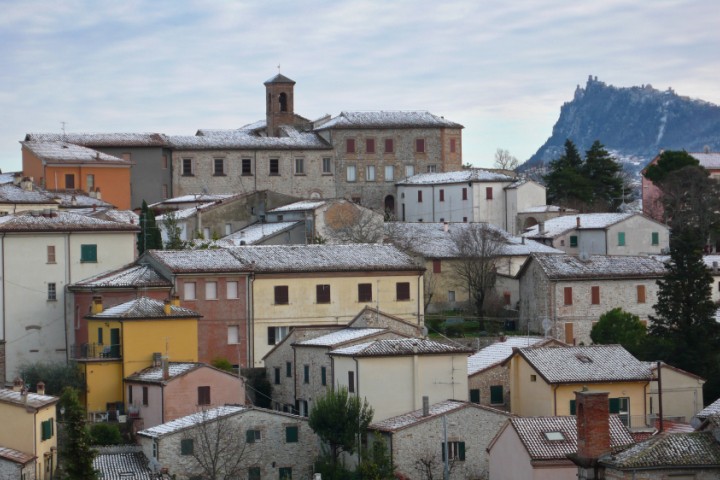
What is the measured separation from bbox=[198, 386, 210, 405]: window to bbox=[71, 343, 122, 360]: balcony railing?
3.86 meters

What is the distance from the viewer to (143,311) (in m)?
53.6

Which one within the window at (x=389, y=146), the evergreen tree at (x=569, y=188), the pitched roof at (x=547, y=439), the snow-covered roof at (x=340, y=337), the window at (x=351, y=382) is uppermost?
the window at (x=389, y=146)

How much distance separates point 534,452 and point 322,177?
168ft

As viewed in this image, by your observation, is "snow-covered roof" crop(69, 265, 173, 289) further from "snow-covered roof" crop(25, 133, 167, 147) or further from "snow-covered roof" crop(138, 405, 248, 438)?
"snow-covered roof" crop(25, 133, 167, 147)

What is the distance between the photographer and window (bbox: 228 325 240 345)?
5856cm

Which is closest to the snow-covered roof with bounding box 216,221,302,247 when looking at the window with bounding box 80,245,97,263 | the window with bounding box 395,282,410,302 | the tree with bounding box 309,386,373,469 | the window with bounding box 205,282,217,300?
the window with bounding box 395,282,410,302

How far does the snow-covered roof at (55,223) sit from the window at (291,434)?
13.8 meters

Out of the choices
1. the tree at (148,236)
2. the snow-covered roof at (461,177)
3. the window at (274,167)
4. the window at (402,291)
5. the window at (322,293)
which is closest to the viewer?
the window at (322,293)

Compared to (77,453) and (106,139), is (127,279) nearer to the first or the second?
(77,453)

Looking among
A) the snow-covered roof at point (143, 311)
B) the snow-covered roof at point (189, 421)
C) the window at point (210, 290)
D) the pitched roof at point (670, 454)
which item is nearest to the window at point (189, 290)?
the window at point (210, 290)

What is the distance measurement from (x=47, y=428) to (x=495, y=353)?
629 inches

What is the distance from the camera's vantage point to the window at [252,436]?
4766 centimetres

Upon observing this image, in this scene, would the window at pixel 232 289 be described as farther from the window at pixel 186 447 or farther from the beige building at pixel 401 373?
the window at pixel 186 447

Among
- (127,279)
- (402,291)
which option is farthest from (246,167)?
(127,279)
